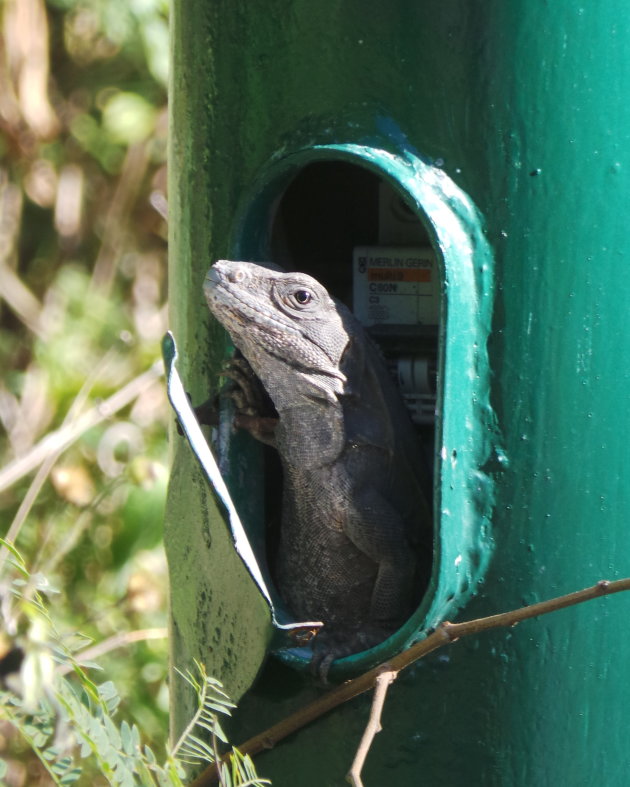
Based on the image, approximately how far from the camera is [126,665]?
197 inches

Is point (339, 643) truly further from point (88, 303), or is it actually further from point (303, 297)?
point (88, 303)

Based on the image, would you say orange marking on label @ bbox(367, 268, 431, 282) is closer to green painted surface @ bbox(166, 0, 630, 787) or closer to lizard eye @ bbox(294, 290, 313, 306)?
lizard eye @ bbox(294, 290, 313, 306)

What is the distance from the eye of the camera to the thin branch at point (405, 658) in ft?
6.77

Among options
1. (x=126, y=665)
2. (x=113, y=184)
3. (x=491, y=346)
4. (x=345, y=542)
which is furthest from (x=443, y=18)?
(x=113, y=184)

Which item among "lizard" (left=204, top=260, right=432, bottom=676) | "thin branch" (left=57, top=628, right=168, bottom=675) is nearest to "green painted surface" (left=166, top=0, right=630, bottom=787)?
"lizard" (left=204, top=260, right=432, bottom=676)

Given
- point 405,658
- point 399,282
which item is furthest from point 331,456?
point 405,658

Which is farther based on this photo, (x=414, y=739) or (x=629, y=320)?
(x=414, y=739)

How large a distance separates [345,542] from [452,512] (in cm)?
48

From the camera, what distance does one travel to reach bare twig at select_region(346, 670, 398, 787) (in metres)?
1.99

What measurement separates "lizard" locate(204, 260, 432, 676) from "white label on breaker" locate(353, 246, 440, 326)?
15 cm

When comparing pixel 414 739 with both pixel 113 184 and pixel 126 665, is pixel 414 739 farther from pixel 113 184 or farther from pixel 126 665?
pixel 113 184

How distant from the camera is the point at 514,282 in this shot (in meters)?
2.37

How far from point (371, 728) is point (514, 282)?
0.86 meters

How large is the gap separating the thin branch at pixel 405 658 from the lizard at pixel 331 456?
0.08m
